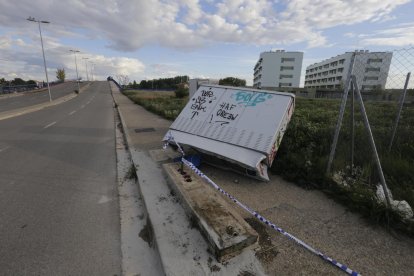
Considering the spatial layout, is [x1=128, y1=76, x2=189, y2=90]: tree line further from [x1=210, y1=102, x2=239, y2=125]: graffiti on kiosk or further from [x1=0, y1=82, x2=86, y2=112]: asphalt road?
[x1=210, y1=102, x2=239, y2=125]: graffiti on kiosk

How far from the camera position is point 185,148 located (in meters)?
5.25

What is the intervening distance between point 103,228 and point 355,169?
4342 millimetres

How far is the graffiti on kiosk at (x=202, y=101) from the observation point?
545 cm

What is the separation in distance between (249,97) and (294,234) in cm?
299

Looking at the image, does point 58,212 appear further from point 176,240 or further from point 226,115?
point 226,115

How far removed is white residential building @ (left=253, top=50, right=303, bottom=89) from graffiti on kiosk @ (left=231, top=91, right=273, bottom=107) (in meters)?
73.6

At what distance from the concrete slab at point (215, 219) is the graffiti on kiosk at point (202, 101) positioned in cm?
208

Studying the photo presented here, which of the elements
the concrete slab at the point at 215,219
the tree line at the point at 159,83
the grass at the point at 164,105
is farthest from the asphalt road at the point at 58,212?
the tree line at the point at 159,83

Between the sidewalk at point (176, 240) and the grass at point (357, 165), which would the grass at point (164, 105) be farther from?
the sidewalk at point (176, 240)

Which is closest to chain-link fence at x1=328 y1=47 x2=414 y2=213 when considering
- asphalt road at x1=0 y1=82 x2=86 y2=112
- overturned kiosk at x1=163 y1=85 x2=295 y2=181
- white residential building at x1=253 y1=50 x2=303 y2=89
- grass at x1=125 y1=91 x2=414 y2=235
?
grass at x1=125 y1=91 x2=414 y2=235

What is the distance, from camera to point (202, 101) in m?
5.59

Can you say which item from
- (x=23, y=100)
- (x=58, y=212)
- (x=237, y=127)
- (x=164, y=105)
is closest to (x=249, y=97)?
(x=237, y=127)

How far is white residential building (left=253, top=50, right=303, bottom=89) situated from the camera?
71.9 metres

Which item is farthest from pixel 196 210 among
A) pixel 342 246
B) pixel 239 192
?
pixel 342 246
